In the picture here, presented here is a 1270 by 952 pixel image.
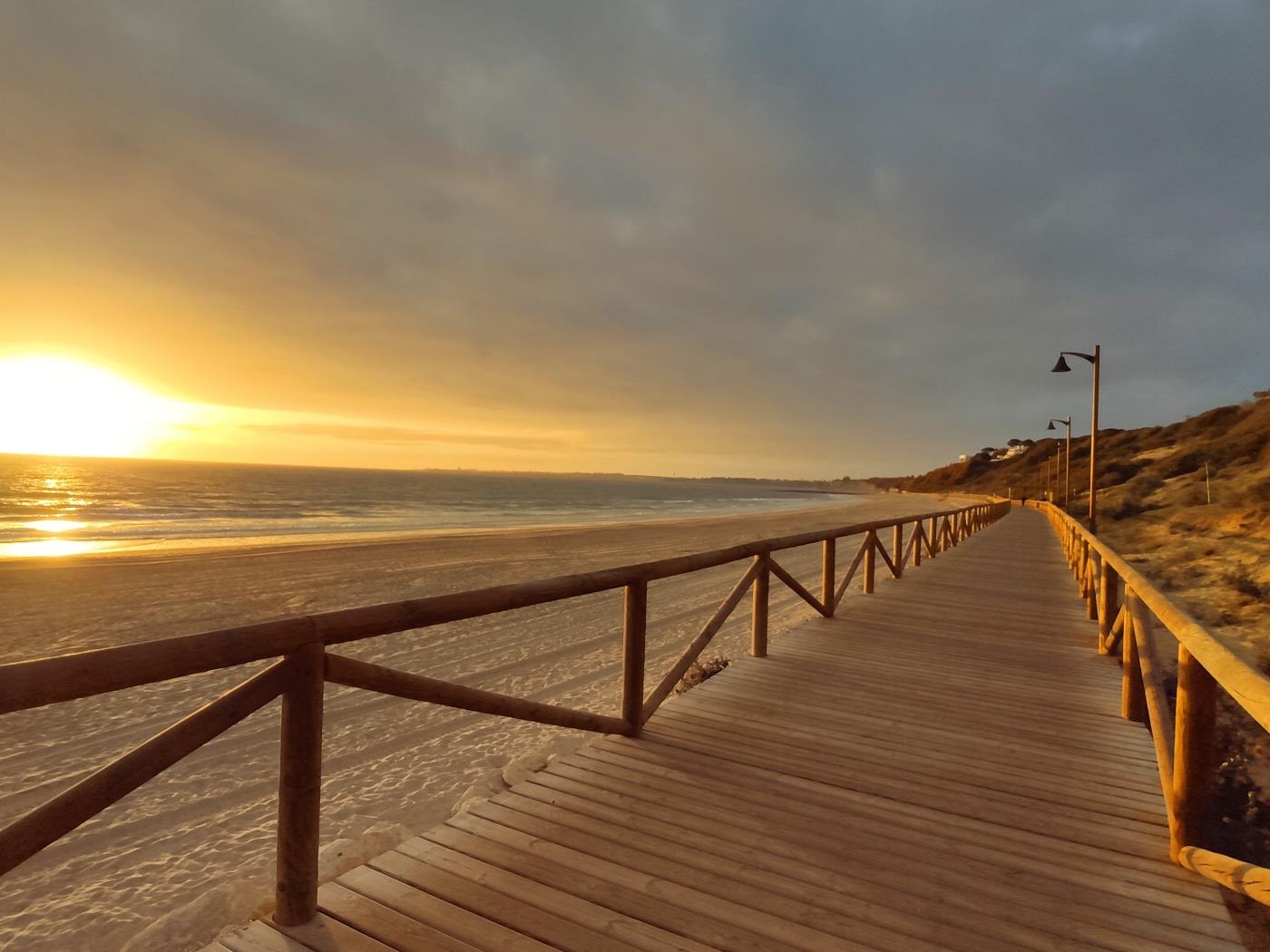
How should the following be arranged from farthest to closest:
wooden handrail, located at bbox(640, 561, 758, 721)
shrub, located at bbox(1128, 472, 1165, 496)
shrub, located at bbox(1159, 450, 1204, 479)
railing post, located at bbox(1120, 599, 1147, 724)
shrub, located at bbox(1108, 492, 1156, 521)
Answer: shrub, located at bbox(1159, 450, 1204, 479) < shrub, located at bbox(1128, 472, 1165, 496) < shrub, located at bbox(1108, 492, 1156, 521) < railing post, located at bbox(1120, 599, 1147, 724) < wooden handrail, located at bbox(640, 561, 758, 721)

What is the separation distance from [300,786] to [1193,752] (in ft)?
11.2

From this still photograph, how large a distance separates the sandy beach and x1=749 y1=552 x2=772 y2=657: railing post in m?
1.81

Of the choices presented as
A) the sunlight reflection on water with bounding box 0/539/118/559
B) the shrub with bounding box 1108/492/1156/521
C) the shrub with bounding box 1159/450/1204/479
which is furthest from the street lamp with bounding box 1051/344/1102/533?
the sunlight reflection on water with bounding box 0/539/118/559

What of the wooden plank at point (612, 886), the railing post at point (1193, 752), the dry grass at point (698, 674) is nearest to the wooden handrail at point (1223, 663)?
the railing post at point (1193, 752)

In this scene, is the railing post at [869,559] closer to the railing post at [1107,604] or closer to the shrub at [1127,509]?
the railing post at [1107,604]

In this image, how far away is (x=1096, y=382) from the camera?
17.1 metres

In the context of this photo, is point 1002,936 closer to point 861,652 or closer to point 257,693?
point 257,693

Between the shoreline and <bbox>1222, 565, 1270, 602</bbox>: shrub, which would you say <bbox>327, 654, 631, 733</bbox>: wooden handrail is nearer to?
<bbox>1222, 565, 1270, 602</bbox>: shrub

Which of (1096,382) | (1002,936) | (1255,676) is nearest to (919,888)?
(1002,936)

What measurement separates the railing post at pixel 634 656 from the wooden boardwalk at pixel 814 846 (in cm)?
17

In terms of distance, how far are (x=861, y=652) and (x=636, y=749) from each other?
3236 mm

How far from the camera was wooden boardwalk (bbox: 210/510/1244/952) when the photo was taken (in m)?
2.32

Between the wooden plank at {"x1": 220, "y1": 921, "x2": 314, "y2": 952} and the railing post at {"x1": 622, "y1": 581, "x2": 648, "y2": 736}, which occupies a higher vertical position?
the railing post at {"x1": 622, "y1": 581, "x2": 648, "y2": 736}

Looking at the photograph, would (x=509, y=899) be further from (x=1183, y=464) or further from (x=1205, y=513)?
(x=1183, y=464)
